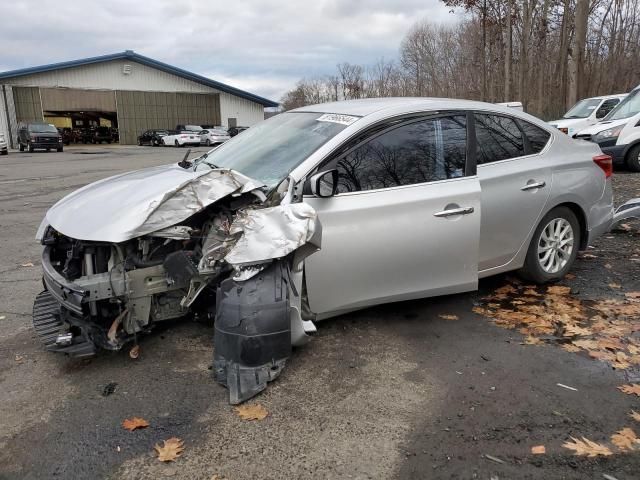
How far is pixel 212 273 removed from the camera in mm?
3381

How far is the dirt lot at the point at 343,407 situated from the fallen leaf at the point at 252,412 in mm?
41

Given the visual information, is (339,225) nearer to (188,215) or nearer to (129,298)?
(188,215)

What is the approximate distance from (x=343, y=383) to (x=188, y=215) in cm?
147

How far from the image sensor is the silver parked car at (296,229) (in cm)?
314

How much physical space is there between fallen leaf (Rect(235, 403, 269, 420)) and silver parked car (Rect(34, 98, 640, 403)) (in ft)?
0.26

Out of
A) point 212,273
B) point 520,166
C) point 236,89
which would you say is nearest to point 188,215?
point 212,273

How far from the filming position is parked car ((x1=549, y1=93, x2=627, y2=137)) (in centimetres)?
1443

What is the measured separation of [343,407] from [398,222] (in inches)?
52.3

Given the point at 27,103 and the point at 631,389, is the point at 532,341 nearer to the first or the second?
the point at 631,389

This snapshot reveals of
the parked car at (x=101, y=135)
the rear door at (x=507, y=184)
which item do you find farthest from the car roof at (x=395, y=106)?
the parked car at (x=101, y=135)

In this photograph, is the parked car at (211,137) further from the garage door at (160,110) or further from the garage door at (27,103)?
the garage door at (27,103)

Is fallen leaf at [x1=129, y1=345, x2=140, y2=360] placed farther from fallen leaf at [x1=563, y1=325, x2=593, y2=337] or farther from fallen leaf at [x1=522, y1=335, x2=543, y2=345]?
fallen leaf at [x1=563, y1=325, x2=593, y2=337]

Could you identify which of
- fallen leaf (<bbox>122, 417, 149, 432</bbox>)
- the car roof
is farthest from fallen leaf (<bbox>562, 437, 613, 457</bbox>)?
the car roof

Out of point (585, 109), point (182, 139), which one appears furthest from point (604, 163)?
point (182, 139)
